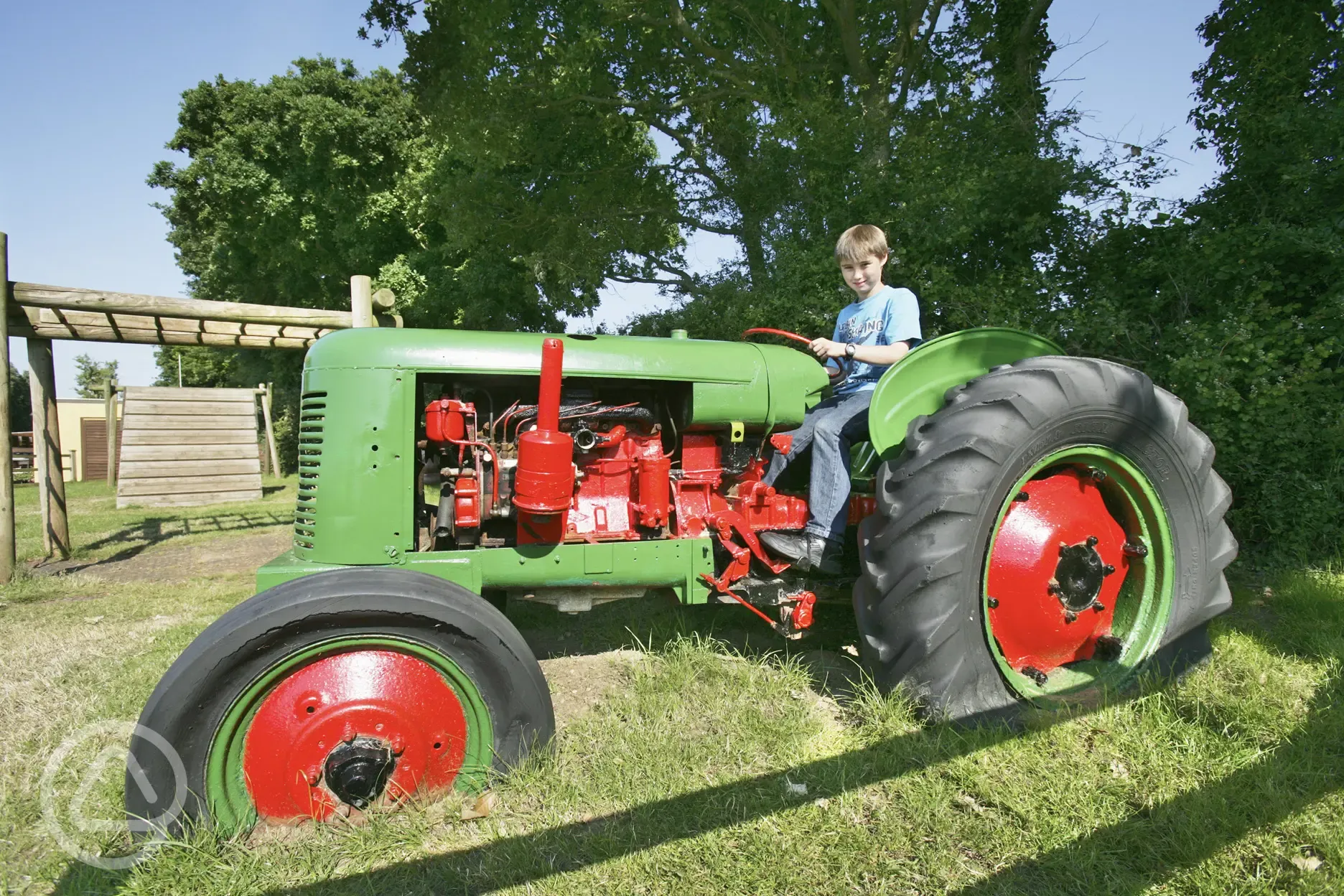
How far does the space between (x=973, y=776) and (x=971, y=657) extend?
1.13ft

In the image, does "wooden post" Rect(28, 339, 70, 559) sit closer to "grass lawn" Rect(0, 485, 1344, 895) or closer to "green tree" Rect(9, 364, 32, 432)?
"grass lawn" Rect(0, 485, 1344, 895)


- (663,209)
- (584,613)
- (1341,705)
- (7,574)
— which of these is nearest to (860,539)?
(1341,705)

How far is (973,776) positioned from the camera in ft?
6.62

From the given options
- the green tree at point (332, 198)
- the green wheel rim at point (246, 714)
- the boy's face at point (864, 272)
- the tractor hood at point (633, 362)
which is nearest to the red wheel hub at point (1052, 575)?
the tractor hood at point (633, 362)

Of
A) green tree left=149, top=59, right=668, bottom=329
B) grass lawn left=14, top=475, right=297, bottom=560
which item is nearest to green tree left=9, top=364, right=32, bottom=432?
green tree left=149, top=59, right=668, bottom=329

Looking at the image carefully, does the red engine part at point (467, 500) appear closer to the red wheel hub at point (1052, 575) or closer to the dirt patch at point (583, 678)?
the dirt patch at point (583, 678)

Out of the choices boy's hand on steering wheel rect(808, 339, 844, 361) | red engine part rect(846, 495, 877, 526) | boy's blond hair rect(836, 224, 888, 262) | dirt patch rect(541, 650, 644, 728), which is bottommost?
dirt patch rect(541, 650, 644, 728)

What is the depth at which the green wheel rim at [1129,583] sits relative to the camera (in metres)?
2.37

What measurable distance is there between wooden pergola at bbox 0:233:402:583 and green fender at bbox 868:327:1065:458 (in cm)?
384

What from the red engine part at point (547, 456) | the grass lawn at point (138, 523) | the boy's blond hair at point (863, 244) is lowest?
the grass lawn at point (138, 523)

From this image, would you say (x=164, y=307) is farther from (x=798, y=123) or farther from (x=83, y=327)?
(x=798, y=123)

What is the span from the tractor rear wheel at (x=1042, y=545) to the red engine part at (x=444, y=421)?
143 cm

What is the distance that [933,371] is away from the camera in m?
2.57

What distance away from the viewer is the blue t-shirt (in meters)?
2.88
